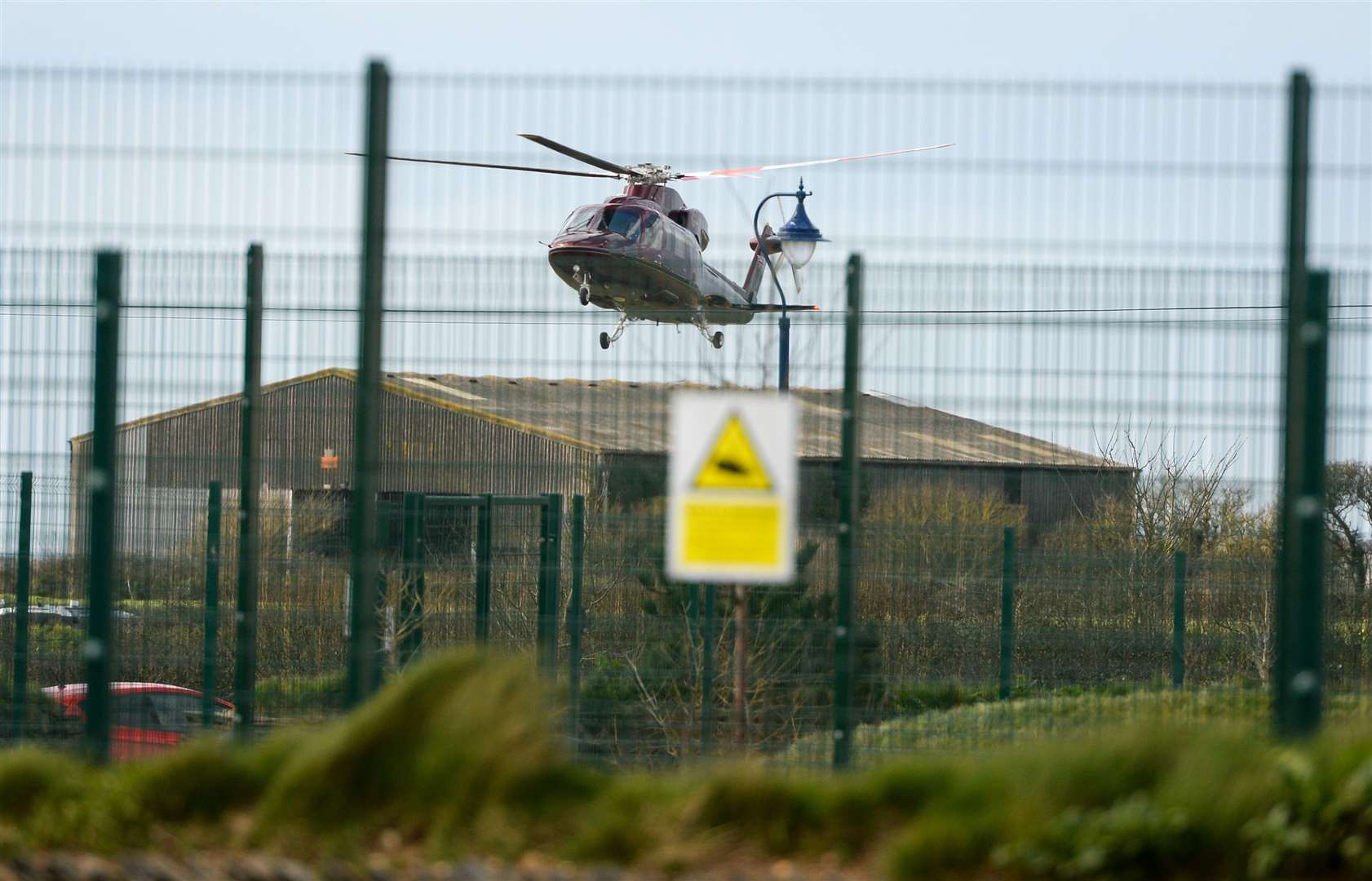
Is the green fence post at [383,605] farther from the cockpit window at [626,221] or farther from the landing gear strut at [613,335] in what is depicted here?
the cockpit window at [626,221]

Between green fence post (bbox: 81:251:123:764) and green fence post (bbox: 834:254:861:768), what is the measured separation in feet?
10.4

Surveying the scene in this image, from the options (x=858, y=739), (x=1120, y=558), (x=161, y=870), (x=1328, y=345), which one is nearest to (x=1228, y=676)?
(x=1120, y=558)

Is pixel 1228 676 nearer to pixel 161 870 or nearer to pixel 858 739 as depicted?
pixel 858 739

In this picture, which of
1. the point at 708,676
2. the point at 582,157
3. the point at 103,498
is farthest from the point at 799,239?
the point at 103,498

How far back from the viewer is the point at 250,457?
287 inches

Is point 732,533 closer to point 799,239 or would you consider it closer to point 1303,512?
point 1303,512

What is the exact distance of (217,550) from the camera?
8.82m

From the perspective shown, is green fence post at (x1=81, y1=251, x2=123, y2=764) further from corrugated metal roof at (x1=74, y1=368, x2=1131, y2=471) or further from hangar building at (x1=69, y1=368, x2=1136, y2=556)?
corrugated metal roof at (x1=74, y1=368, x2=1131, y2=471)

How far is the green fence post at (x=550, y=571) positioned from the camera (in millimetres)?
8141

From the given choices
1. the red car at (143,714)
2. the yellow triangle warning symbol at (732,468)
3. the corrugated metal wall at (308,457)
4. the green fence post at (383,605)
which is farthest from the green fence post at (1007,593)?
the red car at (143,714)

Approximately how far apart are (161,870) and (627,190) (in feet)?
61.3

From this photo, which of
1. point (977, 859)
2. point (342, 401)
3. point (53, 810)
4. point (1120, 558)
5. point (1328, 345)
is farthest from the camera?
point (1120, 558)

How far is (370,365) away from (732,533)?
69.5 inches

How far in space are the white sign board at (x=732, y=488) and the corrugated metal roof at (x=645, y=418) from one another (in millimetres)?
996
